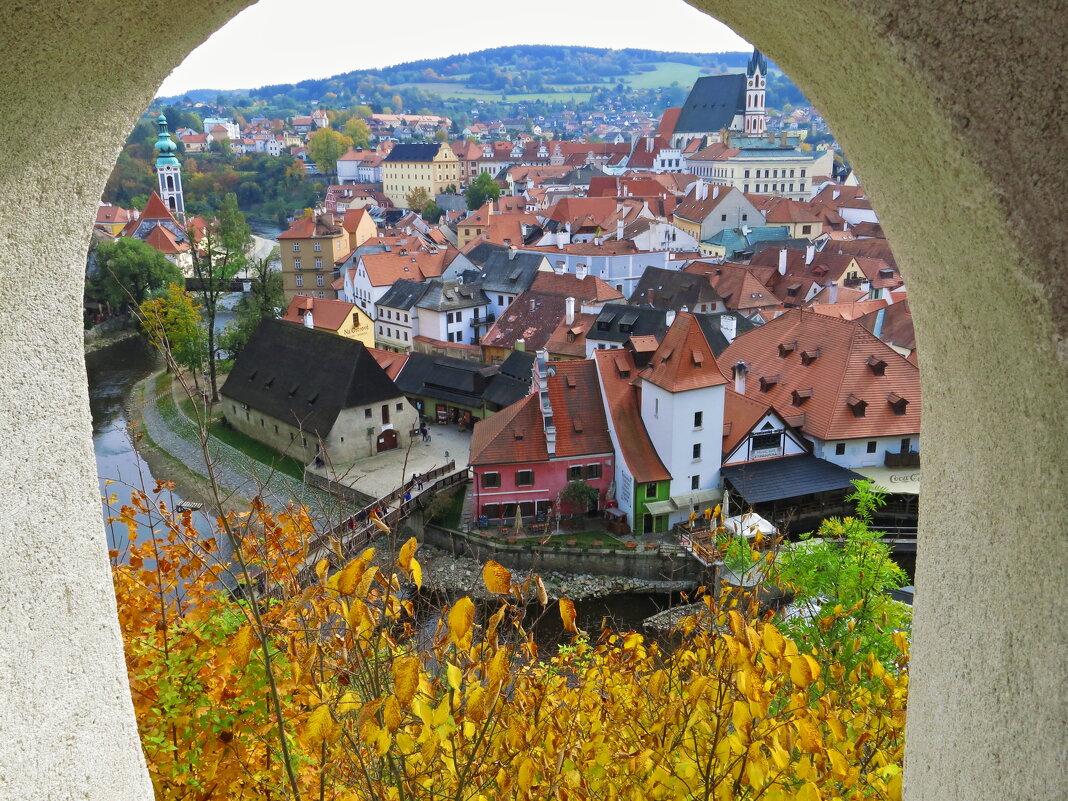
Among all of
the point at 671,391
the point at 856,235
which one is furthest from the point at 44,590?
the point at 856,235

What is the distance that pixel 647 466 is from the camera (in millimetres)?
20047

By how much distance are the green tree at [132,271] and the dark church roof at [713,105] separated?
59922 mm

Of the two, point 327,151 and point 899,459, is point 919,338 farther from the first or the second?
point 327,151

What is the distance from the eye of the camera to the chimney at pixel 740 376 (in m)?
22.2

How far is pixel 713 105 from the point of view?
8794cm

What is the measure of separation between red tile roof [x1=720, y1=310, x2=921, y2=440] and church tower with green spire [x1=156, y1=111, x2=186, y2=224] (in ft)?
161

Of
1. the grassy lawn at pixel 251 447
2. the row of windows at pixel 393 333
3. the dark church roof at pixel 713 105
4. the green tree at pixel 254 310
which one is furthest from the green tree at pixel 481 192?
the grassy lawn at pixel 251 447

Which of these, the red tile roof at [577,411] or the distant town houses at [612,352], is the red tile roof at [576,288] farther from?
the red tile roof at [577,411]

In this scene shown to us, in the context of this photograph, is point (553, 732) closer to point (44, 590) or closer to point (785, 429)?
point (44, 590)

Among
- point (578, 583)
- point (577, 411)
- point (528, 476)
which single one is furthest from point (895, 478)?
point (528, 476)

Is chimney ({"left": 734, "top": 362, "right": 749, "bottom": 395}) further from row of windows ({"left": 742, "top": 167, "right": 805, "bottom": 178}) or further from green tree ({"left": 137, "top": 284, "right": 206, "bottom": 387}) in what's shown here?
row of windows ({"left": 742, "top": 167, "right": 805, "bottom": 178})

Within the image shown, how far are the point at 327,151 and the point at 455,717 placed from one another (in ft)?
345

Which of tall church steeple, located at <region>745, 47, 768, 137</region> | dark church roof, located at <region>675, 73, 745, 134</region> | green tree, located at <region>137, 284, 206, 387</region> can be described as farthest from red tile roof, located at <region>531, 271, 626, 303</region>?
dark church roof, located at <region>675, 73, 745, 134</region>

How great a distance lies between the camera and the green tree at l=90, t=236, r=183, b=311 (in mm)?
37969
